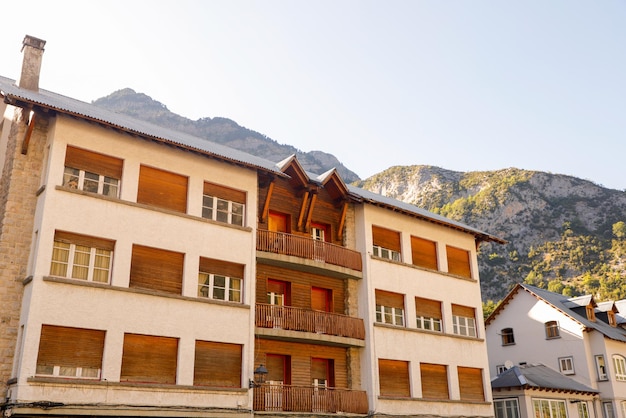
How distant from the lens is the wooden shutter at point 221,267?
22984mm

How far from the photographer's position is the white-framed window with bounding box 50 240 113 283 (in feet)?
64.5

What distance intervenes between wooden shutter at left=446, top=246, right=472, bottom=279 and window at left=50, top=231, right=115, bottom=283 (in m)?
18.0

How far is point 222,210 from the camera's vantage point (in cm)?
2430

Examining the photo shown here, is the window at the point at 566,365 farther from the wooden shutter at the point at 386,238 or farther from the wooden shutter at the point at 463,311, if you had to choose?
the wooden shutter at the point at 386,238

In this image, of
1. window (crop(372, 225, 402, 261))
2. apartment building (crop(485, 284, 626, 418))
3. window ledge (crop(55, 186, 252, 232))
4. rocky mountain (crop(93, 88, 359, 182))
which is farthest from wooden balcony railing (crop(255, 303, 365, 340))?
rocky mountain (crop(93, 88, 359, 182))

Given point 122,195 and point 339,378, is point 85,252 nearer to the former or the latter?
point 122,195

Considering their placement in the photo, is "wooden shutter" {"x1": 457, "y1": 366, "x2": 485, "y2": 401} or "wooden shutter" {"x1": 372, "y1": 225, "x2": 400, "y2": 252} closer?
"wooden shutter" {"x1": 372, "y1": 225, "x2": 400, "y2": 252}

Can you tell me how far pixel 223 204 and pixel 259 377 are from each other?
22.0 feet

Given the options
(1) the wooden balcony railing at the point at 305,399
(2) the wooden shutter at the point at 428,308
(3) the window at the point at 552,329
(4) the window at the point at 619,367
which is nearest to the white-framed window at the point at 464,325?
(2) the wooden shutter at the point at 428,308

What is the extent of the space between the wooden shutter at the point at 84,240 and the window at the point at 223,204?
4.09m

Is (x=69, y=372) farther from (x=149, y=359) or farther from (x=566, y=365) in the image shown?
(x=566, y=365)

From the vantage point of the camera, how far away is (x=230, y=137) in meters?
142

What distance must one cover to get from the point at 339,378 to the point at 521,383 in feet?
40.7

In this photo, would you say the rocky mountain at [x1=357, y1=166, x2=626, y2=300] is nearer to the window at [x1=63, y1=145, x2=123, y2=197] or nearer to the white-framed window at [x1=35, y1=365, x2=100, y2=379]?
the window at [x1=63, y1=145, x2=123, y2=197]
